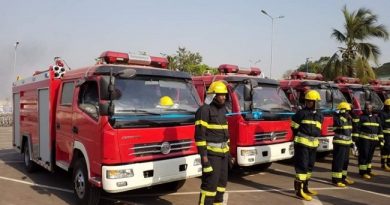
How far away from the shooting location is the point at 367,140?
29.8 ft

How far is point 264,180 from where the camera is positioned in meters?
8.65

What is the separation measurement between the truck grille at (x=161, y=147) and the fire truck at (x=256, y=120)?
165 centimetres

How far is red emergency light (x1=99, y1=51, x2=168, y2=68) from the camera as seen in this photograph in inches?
267

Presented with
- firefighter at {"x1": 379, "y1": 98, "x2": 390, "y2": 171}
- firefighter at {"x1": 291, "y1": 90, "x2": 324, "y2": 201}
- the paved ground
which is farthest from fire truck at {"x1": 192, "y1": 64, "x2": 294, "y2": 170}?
firefighter at {"x1": 379, "y1": 98, "x2": 390, "y2": 171}

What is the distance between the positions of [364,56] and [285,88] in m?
12.0

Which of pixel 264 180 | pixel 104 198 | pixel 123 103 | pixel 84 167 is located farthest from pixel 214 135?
pixel 264 180

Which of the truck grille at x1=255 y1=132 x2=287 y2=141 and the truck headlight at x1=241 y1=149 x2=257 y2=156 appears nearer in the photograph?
the truck headlight at x1=241 y1=149 x2=257 y2=156

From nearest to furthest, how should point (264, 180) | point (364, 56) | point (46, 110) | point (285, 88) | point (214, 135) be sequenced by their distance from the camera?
point (214, 135)
point (46, 110)
point (264, 180)
point (285, 88)
point (364, 56)

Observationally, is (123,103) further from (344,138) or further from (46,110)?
(344,138)

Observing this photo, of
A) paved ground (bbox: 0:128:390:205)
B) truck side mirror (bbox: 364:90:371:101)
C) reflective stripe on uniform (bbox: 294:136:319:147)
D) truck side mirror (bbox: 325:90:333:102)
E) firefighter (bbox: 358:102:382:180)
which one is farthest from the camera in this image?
truck side mirror (bbox: 364:90:371:101)

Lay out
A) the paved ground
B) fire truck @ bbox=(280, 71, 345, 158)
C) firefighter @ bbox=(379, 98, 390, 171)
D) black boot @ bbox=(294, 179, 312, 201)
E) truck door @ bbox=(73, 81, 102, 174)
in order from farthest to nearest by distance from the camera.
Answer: fire truck @ bbox=(280, 71, 345, 158) → firefighter @ bbox=(379, 98, 390, 171) → black boot @ bbox=(294, 179, 312, 201) → the paved ground → truck door @ bbox=(73, 81, 102, 174)

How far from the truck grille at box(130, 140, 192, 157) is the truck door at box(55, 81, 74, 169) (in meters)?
1.57

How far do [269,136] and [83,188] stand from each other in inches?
159

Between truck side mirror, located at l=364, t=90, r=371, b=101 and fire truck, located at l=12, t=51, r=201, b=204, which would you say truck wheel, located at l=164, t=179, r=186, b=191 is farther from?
truck side mirror, located at l=364, t=90, r=371, b=101
